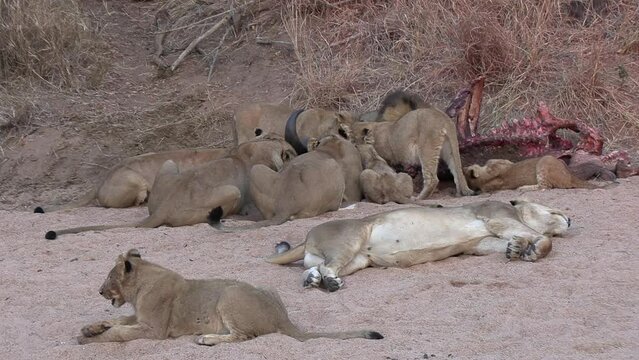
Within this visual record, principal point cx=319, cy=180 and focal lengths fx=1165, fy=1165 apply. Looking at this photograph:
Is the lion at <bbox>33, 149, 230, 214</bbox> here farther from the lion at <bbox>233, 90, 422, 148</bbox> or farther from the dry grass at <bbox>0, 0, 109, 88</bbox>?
the dry grass at <bbox>0, 0, 109, 88</bbox>

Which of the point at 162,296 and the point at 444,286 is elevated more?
the point at 162,296

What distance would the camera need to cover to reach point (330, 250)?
724 cm

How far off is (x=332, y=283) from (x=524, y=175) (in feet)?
10.7

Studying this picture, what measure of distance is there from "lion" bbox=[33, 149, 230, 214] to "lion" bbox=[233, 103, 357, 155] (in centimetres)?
68

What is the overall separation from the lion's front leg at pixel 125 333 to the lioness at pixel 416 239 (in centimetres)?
148

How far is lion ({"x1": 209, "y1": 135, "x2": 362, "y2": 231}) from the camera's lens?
9.09 metres

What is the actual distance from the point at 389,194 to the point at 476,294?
316 cm

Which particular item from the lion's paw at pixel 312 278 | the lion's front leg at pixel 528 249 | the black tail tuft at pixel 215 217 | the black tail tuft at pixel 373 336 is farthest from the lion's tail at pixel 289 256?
the black tail tuft at pixel 373 336

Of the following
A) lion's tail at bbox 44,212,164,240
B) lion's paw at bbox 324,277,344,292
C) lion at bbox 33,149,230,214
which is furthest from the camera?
lion at bbox 33,149,230,214

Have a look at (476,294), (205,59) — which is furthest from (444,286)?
(205,59)

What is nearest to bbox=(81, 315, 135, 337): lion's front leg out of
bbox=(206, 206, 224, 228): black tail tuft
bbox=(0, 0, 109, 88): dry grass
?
bbox=(206, 206, 224, 228): black tail tuft

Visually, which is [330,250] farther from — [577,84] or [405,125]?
[577,84]

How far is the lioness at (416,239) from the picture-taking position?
7242 millimetres

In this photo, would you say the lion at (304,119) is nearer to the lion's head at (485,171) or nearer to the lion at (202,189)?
the lion at (202,189)
